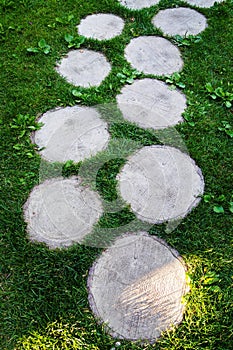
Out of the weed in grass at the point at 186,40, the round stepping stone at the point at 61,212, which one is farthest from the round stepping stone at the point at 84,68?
the round stepping stone at the point at 61,212

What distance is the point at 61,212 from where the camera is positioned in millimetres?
2170

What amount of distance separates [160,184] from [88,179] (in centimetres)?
45

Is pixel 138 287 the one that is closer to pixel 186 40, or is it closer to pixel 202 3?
pixel 186 40

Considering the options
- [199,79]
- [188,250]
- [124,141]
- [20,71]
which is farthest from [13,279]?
[199,79]

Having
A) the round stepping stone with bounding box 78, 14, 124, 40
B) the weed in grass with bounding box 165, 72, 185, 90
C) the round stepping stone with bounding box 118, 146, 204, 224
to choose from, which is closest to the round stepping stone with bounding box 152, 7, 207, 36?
the round stepping stone with bounding box 78, 14, 124, 40

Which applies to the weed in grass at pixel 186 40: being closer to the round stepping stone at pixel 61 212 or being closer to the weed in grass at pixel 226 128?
the weed in grass at pixel 226 128

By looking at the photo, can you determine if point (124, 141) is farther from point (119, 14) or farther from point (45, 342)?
point (119, 14)

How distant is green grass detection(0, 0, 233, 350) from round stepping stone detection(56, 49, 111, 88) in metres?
0.07

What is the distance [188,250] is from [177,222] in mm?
182

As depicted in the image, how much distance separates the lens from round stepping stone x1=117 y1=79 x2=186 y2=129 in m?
2.65

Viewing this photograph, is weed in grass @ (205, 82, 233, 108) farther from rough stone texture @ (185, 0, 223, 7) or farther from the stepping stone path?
rough stone texture @ (185, 0, 223, 7)

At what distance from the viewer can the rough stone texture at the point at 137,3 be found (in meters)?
3.54

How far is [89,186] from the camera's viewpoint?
7.52 ft

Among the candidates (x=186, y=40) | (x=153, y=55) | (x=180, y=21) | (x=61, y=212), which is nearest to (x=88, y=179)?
(x=61, y=212)
